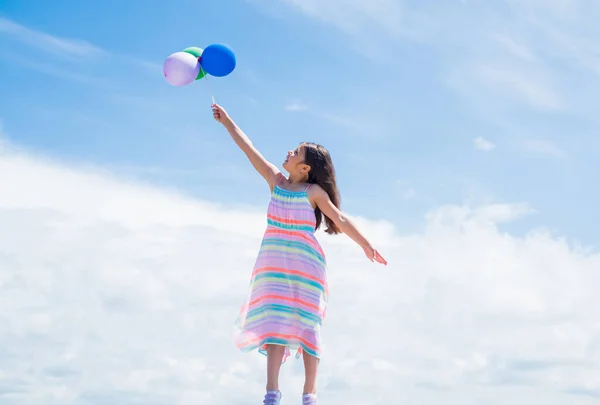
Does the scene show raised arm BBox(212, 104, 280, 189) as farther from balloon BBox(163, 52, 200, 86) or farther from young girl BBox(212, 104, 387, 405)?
balloon BBox(163, 52, 200, 86)

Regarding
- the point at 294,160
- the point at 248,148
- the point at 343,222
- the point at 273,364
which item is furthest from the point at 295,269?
the point at 248,148

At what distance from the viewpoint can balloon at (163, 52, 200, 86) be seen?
7.56m

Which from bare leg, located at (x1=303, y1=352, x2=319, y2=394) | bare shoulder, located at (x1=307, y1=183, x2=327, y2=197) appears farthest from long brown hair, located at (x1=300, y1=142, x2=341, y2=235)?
bare leg, located at (x1=303, y1=352, x2=319, y2=394)

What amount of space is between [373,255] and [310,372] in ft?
4.22

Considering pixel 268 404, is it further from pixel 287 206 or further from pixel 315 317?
pixel 287 206

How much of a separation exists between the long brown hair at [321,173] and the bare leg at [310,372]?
1.28 metres

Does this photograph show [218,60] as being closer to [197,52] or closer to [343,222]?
[197,52]

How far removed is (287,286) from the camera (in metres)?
6.91

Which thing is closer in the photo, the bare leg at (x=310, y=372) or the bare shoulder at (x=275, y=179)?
the bare leg at (x=310, y=372)

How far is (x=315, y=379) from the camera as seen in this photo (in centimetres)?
681

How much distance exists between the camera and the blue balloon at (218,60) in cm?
766

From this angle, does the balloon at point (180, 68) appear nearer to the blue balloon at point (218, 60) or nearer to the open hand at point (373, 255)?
the blue balloon at point (218, 60)

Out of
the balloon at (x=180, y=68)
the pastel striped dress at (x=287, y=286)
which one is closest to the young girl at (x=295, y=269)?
the pastel striped dress at (x=287, y=286)

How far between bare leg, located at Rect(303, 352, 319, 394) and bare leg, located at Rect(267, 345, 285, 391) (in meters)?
0.25
